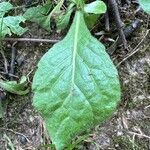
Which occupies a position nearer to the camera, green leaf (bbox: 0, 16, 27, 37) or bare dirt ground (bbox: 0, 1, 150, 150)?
bare dirt ground (bbox: 0, 1, 150, 150)

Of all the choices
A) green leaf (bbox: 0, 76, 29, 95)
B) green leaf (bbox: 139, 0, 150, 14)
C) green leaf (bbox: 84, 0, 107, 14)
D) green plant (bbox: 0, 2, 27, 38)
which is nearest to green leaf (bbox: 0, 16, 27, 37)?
green plant (bbox: 0, 2, 27, 38)

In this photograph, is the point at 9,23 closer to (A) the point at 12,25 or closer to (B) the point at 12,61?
(A) the point at 12,25

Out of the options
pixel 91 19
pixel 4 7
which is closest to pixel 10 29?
pixel 4 7

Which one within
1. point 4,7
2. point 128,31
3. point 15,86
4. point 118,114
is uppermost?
point 4,7

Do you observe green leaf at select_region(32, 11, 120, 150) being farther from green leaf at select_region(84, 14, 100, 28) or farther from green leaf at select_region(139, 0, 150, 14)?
green leaf at select_region(139, 0, 150, 14)

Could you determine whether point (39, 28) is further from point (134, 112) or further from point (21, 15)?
point (134, 112)
